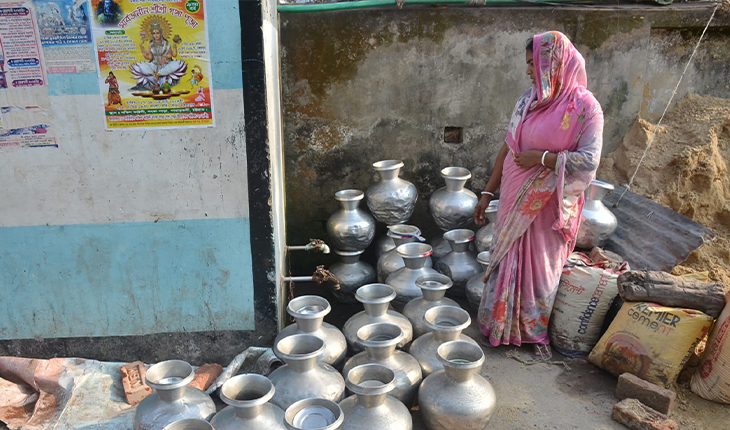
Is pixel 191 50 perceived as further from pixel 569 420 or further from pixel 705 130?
pixel 705 130

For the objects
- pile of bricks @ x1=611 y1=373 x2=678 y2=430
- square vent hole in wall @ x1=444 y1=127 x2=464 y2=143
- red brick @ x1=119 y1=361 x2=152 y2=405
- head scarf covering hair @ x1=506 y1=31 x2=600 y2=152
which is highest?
head scarf covering hair @ x1=506 y1=31 x2=600 y2=152

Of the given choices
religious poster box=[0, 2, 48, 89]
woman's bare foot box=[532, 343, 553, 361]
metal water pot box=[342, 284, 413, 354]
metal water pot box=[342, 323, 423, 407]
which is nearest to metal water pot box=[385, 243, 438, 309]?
metal water pot box=[342, 284, 413, 354]

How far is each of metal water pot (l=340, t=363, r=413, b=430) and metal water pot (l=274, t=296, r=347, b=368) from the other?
1.77 feet

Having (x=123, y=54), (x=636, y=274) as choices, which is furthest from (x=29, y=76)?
(x=636, y=274)

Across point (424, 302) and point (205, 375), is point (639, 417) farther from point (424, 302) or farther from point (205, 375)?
point (205, 375)

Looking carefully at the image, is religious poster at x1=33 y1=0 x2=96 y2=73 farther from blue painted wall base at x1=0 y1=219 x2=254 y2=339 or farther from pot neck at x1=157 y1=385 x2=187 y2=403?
pot neck at x1=157 y1=385 x2=187 y2=403

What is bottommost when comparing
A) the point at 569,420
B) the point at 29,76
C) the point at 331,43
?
the point at 569,420

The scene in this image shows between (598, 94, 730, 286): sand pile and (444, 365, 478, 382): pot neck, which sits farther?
(598, 94, 730, 286): sand pile

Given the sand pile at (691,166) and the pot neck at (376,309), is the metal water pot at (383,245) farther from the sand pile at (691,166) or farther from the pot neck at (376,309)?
the sand pile at (691,166)

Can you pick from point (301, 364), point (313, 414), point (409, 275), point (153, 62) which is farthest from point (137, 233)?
point (409, 275)

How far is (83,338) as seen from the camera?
3594 millimetres

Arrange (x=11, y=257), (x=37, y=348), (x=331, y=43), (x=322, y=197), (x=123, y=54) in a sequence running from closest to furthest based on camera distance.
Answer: (x=123, y=54)
(x=11, y=257)
(x=37, y=348)
(x=331, y=43)
(x=322, y=197)

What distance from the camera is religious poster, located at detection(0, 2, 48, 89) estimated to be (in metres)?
3.03

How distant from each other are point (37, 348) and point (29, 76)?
1859 mm
